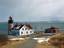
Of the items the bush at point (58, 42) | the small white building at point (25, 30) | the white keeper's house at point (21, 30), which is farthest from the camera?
the small white building at point (25, 30)

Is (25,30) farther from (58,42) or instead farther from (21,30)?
(58,42)

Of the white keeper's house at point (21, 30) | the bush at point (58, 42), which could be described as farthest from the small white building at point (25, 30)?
the bush at point (58, 42)

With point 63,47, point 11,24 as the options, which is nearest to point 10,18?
point 11,24

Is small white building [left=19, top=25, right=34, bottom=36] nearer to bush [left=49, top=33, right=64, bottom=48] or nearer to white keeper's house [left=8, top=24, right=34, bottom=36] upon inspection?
white keeper's house [left=8, top=24, right=34, bottom=36]

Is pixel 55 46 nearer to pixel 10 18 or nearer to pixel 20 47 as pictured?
pixel 20 47

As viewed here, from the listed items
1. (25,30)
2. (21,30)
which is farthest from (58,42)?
(25,30)

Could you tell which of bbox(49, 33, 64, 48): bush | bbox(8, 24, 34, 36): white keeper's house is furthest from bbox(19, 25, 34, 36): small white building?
bbox(49, 33, 64, 48): bush

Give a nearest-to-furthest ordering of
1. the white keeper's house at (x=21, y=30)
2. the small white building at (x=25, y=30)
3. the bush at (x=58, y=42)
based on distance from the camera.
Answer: the bush at (x=58, y=42) → the white keeper's house at (x=21, y=30) → the small white building at (x=25, y=30)

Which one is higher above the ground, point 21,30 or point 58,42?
point 21,30

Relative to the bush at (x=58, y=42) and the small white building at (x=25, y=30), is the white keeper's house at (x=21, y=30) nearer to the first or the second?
the small white building at (x=25, y=30)

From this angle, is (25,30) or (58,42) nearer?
(58,42)

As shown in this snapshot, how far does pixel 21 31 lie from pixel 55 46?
51.4 feet

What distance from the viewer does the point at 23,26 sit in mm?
37156

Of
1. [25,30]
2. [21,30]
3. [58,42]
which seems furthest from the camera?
[25,30]
